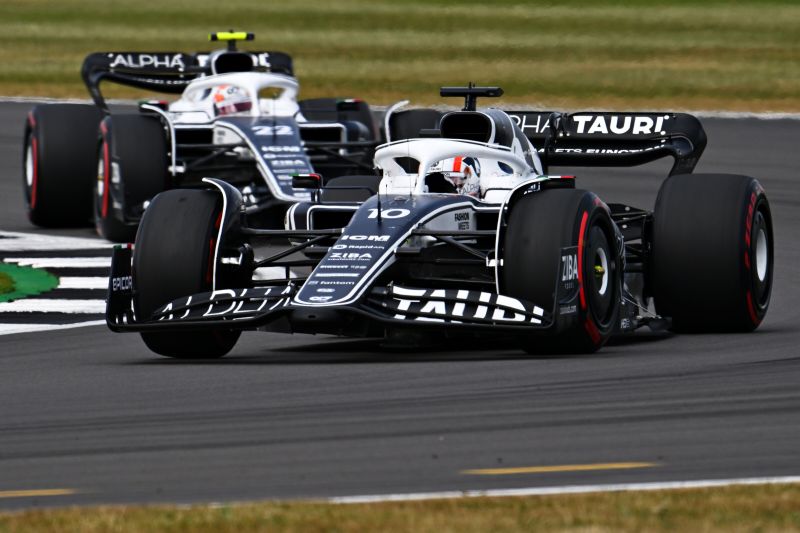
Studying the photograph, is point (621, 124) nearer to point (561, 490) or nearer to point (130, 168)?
point (130, 168)

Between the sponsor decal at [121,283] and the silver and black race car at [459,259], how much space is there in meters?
0.01

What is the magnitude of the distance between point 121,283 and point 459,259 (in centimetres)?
216

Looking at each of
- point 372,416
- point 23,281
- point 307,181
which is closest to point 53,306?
→ point 23,281

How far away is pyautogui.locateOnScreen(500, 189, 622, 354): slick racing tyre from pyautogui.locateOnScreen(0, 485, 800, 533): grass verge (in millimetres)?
3767

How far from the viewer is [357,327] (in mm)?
10984

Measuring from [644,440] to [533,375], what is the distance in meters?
2.10

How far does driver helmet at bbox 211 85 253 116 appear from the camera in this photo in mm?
20391

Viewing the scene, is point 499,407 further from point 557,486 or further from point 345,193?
point 345,193

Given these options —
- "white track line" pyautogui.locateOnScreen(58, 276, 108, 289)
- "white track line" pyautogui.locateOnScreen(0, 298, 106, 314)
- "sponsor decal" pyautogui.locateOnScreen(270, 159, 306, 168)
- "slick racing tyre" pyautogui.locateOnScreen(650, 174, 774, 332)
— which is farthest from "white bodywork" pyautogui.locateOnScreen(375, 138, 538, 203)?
"sponsor decal" pyautogui.locateOnScreen(270, 159, 306, 168)

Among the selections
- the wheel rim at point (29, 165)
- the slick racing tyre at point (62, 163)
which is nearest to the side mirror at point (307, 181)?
the slick racing tyre at point (62, 163)

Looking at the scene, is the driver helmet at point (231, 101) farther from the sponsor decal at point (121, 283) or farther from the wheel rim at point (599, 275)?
the wheel rim at point (599, 275)

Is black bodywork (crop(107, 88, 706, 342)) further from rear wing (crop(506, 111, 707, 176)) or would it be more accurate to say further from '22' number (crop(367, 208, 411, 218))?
rear wing (crop(506, 111, 707, 176))

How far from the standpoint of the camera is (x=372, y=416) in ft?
30.2

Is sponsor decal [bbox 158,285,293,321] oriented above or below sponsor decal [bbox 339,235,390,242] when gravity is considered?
below
